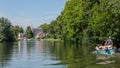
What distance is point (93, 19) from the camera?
6456 cm

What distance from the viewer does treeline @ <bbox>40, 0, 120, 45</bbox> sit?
4989 cm

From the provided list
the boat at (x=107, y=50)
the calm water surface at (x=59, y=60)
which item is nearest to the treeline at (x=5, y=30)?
the calm water surface at (x=59, y=60)

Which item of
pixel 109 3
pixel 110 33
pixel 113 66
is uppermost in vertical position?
pixel 109 3

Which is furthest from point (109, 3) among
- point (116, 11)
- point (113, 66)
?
point (113, 66)

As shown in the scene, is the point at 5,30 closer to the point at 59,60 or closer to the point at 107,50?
the point at 107,50

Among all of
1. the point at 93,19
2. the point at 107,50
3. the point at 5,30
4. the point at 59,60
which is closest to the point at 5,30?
the point at 5,30

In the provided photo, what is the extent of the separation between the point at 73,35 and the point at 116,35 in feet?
139

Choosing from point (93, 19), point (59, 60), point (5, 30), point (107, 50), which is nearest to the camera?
point (59, 60)

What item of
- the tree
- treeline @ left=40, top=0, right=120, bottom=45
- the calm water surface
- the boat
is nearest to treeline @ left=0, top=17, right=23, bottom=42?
the tree

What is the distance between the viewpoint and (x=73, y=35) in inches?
3725

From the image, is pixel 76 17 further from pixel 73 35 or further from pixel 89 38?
pixel 89 38

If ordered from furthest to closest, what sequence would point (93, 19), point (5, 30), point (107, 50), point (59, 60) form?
1. point (5, 30)
2. point (93, 19)
3. point (107, 50)
4. point (59, 60)

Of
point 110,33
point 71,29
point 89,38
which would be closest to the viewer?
point 110,33

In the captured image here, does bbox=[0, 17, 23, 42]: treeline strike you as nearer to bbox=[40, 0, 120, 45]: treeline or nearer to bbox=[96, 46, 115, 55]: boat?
bbox=[40, 0, 120, 45]: treeline
